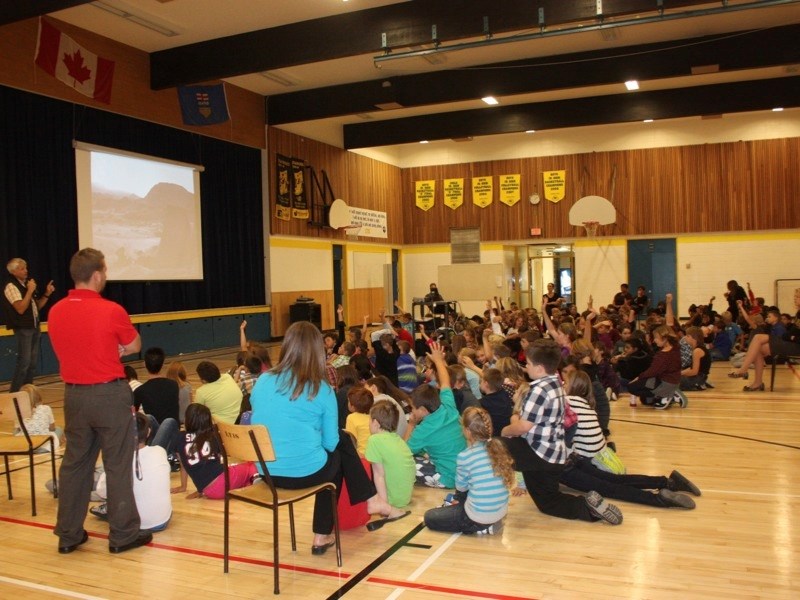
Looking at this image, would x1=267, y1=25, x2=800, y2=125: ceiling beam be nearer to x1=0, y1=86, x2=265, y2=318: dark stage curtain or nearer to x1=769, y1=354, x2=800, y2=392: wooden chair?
x1=0, y1=86, x2=265, y2=318: dark stage curtain

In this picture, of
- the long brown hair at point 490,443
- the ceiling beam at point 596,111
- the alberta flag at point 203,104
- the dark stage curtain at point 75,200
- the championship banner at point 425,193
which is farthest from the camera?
the championship banner at point 425,193

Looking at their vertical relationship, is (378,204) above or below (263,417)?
above

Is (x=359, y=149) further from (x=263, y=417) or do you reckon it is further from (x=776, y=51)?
(x=263, y=417)

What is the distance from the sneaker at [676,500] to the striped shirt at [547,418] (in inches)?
27.6

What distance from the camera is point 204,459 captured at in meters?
4.98

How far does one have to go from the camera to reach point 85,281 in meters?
4.02

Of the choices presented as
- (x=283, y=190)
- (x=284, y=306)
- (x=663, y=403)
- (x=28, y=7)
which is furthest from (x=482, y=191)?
(x=28, y=7)

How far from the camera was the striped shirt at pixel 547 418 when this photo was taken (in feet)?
14.7

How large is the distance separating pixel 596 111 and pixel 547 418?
1420cm

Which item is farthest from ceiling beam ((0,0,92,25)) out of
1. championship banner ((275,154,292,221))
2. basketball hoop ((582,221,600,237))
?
basketball hoop ((582,221,600,237))

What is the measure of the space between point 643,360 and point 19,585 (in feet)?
23.3

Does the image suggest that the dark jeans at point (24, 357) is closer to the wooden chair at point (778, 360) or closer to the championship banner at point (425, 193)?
the wooden chair at point (778, 360)

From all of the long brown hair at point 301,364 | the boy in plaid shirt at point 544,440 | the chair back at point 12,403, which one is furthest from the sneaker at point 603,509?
the chair back at point 12,403

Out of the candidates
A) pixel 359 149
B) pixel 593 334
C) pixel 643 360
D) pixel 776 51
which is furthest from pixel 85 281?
→ pixel 359 149
